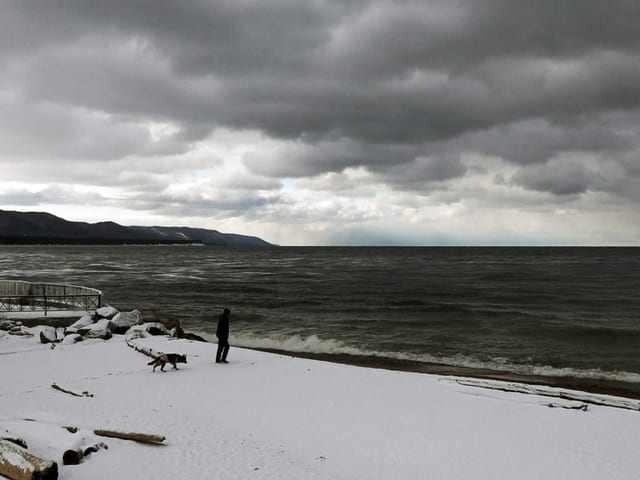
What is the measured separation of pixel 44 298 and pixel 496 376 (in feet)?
95.4

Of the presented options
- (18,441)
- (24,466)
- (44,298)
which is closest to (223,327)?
(18,441)

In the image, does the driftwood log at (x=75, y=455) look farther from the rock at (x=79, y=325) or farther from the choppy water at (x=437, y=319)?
the choppy water at (x=437, y=319)

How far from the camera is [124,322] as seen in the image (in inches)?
963

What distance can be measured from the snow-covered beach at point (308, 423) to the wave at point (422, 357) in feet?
22.5

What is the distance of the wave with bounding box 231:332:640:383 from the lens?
2127cm

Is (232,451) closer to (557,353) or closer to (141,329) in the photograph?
(141,329)

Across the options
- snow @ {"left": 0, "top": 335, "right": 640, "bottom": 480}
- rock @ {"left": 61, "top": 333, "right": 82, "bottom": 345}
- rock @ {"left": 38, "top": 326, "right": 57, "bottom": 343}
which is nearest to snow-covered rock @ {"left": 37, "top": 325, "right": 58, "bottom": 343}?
rock @ {"left": 38, "top": 326, "right": 57, "bottom": 343}

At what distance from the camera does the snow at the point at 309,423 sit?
8.44 metres

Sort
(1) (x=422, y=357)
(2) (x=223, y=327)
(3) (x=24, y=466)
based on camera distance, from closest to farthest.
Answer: (3) (x=24, y=466)
(2) (x=223, y=327)
(1) (x=422, y=357)

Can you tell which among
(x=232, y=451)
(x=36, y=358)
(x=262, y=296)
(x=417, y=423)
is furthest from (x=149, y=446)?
(x=262, y=296)

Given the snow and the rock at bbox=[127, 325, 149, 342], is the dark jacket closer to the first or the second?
the snow

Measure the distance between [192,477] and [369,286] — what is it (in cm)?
5466

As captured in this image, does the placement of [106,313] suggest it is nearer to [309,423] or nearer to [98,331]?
[98,331]

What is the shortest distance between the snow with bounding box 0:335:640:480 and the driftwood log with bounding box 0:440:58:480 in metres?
0.53
